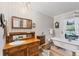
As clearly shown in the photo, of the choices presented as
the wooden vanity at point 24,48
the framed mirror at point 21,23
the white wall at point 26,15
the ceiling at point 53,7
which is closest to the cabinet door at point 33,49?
the wooden vanity at point 24,48

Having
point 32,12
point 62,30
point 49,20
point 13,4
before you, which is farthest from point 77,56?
point 13,4

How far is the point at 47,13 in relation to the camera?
6.32 ft

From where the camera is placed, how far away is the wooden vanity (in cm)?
175

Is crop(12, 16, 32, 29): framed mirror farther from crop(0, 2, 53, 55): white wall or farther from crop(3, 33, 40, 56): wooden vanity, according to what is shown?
crop(3, 33, 40, 56): wooden vanity

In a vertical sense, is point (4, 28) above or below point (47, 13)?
below

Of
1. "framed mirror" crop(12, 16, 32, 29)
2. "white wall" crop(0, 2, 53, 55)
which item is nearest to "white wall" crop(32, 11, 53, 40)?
"white wall" crop(0, 2, 53, 55)

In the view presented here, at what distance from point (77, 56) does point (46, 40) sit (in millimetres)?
564

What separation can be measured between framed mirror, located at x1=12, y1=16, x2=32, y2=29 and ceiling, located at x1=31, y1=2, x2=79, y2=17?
0.80 feet

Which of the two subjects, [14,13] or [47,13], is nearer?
[14,13]

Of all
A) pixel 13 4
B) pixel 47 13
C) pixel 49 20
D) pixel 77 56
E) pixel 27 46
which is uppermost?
pixel 13 4

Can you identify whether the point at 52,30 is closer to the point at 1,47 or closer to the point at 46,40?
the point at 46,40

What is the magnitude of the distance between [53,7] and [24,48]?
0.83m

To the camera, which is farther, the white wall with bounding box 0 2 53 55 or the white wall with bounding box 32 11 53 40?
the white wall with bounding box 32 11 53 40

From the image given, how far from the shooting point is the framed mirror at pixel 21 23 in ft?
5.92
